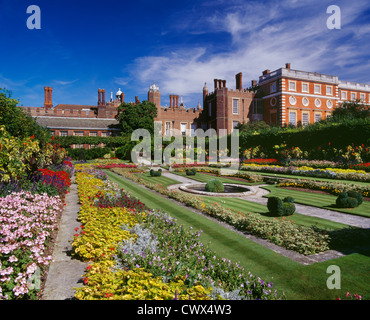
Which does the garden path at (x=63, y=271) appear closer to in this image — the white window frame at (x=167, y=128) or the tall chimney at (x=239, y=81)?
the white window frame at (x=167, y=128)

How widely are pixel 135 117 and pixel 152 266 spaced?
39.4m

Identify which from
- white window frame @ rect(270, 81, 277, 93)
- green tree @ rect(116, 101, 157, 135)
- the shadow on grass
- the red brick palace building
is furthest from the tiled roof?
the shadow on grass

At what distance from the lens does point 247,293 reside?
370cm

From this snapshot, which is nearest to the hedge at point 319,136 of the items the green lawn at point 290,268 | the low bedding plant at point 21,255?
the green lawn at point 290,268

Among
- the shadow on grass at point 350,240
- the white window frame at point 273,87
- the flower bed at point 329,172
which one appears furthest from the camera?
the white window frame at point 273,87

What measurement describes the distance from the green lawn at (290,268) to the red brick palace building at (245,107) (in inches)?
1440

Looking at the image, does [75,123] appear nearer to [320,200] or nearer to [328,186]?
[328,186]

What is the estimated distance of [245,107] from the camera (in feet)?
144

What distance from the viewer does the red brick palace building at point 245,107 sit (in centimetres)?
4000

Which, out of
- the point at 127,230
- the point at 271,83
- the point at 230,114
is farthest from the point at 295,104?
the point at 127,230

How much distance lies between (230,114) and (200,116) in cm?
755

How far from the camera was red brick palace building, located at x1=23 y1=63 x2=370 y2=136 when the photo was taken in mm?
40000
